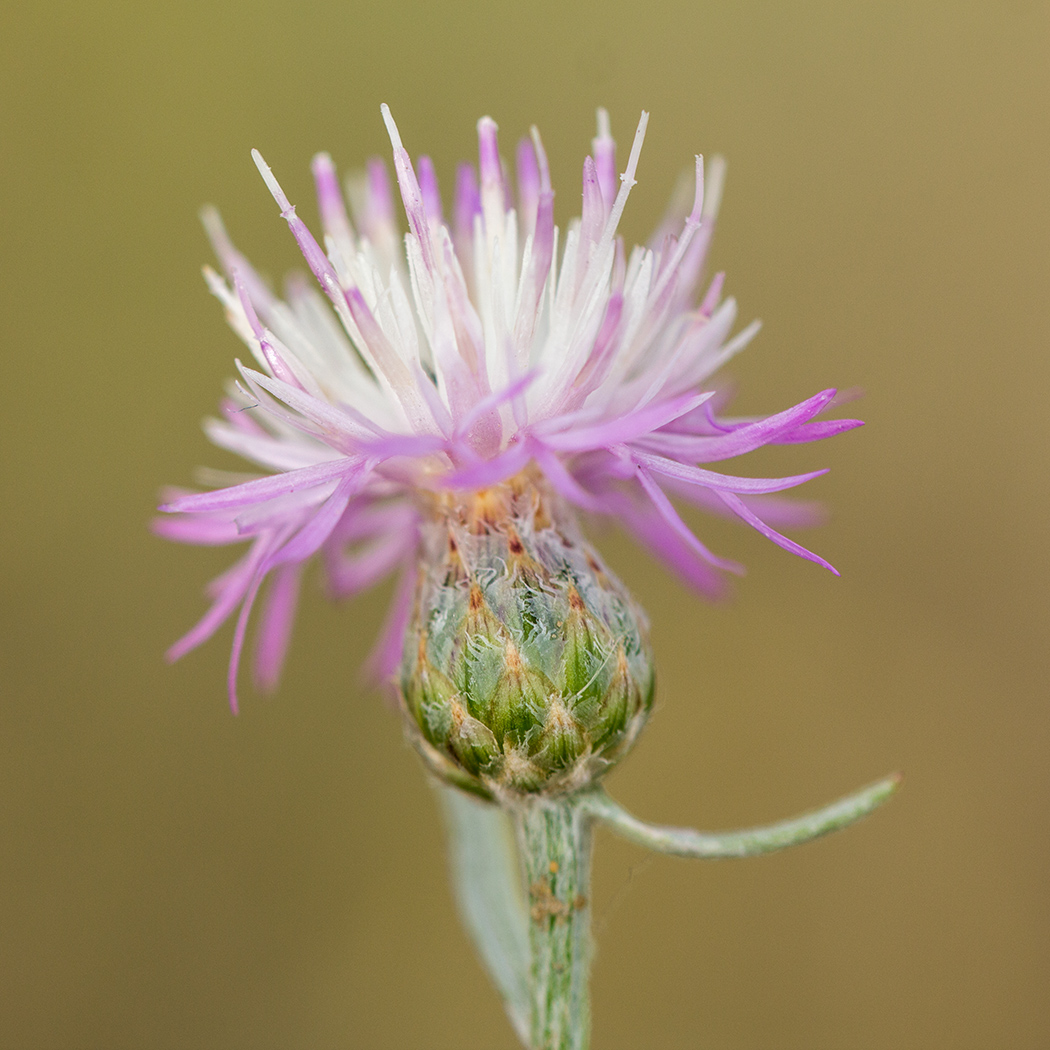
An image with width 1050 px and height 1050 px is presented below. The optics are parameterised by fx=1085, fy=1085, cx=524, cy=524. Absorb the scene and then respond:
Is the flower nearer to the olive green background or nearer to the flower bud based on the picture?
the flower bud

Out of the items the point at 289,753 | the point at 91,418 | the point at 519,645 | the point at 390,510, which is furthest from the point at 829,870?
the point at 91,418

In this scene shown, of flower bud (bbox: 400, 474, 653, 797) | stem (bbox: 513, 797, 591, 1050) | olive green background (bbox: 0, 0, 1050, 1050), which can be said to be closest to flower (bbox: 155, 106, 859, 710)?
flower bud (bbox: 400, 474, 653, 797)

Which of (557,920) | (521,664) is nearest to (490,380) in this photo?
(521,664)

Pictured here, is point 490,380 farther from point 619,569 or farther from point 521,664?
point 619,569

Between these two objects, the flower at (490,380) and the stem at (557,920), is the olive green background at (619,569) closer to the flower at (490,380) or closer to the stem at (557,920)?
the stem at (557,920)

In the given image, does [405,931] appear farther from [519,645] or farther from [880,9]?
[880,9]

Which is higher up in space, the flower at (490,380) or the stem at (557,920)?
the flower at (490,380)

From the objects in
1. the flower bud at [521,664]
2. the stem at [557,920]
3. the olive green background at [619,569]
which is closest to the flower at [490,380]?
the flower bud at [521,664]
